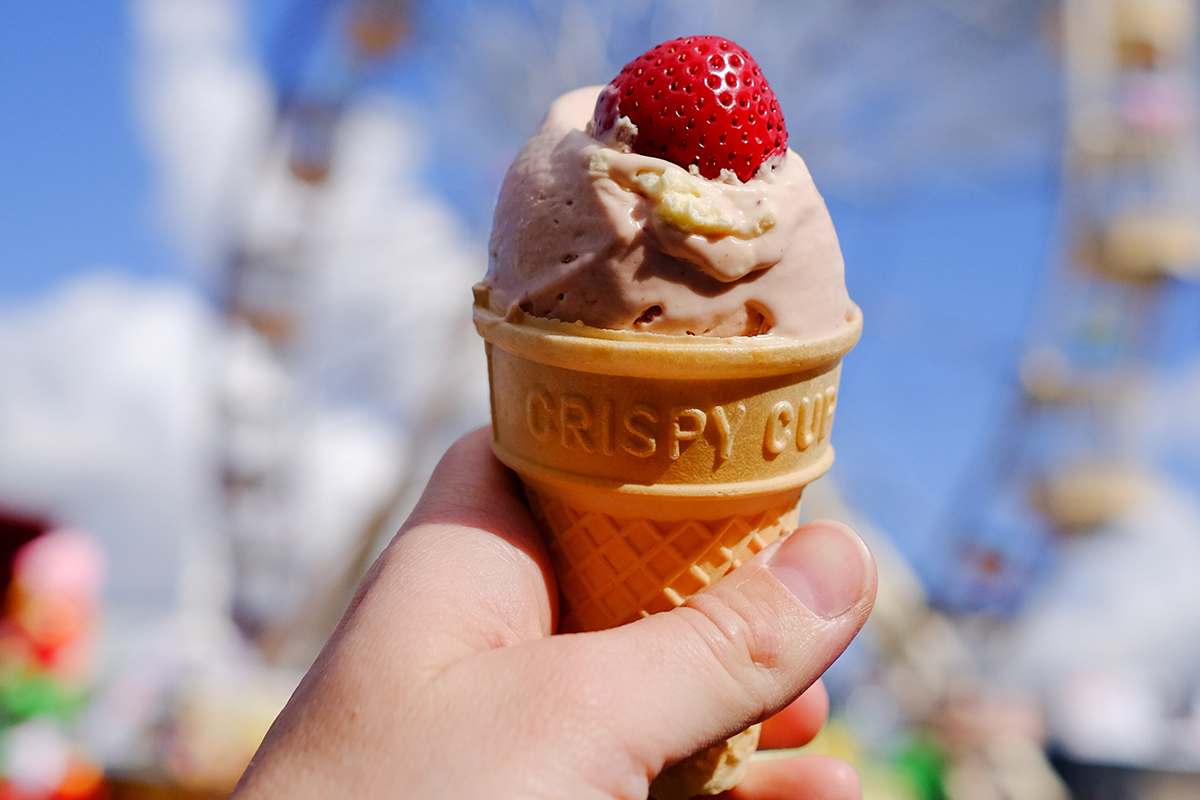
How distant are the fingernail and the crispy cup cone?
7 cm

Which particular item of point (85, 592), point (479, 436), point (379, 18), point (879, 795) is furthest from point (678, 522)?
point (379, 18)

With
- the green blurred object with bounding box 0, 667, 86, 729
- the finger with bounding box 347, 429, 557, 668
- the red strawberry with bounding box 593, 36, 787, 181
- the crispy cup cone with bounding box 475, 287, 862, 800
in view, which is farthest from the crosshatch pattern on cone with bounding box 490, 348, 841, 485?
the green blurred object with bounding box 0, 667, 86, 729

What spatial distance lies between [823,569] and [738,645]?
0.14 metres

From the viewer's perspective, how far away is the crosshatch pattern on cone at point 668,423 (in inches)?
35.7

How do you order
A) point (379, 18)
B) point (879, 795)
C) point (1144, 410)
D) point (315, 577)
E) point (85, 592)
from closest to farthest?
point (879, 795) < point (85, 592) < point (1144, 410) < point (379, 18) < point (315, 577)

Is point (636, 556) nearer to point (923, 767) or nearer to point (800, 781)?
point (800, 781)

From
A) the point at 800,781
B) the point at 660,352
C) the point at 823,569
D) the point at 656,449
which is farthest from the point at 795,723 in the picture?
the point at 660,352

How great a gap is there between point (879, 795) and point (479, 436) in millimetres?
2741

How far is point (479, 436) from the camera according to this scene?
1229 millimetres

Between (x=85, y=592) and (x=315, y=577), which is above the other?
(x=85, y=592)

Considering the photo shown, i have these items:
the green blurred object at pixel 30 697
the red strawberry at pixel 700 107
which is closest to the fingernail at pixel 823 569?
the red strawberry at pixel 700 107

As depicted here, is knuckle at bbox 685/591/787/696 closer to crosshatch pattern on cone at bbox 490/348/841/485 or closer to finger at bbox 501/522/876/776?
finger at bbox 501/522/876/776

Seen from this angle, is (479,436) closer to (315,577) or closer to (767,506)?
(767,506)

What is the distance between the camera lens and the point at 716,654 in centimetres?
83
